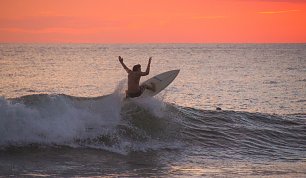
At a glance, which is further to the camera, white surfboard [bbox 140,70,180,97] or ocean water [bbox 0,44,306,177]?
white surfboard [bbox 140,70,180,97]

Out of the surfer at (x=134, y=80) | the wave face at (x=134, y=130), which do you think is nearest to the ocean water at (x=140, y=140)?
the wave face at (x=134, y=130)

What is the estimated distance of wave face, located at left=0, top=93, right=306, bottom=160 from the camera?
14.0 meters

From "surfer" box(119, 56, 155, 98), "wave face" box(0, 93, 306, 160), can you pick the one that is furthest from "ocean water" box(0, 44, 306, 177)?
"surfer" box(119, 56, 155, 98)

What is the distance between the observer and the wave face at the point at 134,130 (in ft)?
45.8

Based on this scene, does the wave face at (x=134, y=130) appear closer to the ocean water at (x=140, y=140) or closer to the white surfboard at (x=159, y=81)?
the ocean water at (x=140, y=140)

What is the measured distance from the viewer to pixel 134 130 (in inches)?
622

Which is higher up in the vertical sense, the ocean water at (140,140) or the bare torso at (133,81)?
the bare torso at (133,81)

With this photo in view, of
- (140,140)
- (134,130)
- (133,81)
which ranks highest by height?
(133,81)

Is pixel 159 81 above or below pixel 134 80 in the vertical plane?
below

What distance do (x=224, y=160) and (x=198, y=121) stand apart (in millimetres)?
5992

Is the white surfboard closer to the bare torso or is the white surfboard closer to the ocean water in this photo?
the ocean water

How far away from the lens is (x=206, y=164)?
1259cm

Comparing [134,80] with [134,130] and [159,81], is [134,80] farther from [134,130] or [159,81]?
[159,81]

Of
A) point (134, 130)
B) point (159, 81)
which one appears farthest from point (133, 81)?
point (159, 81)
